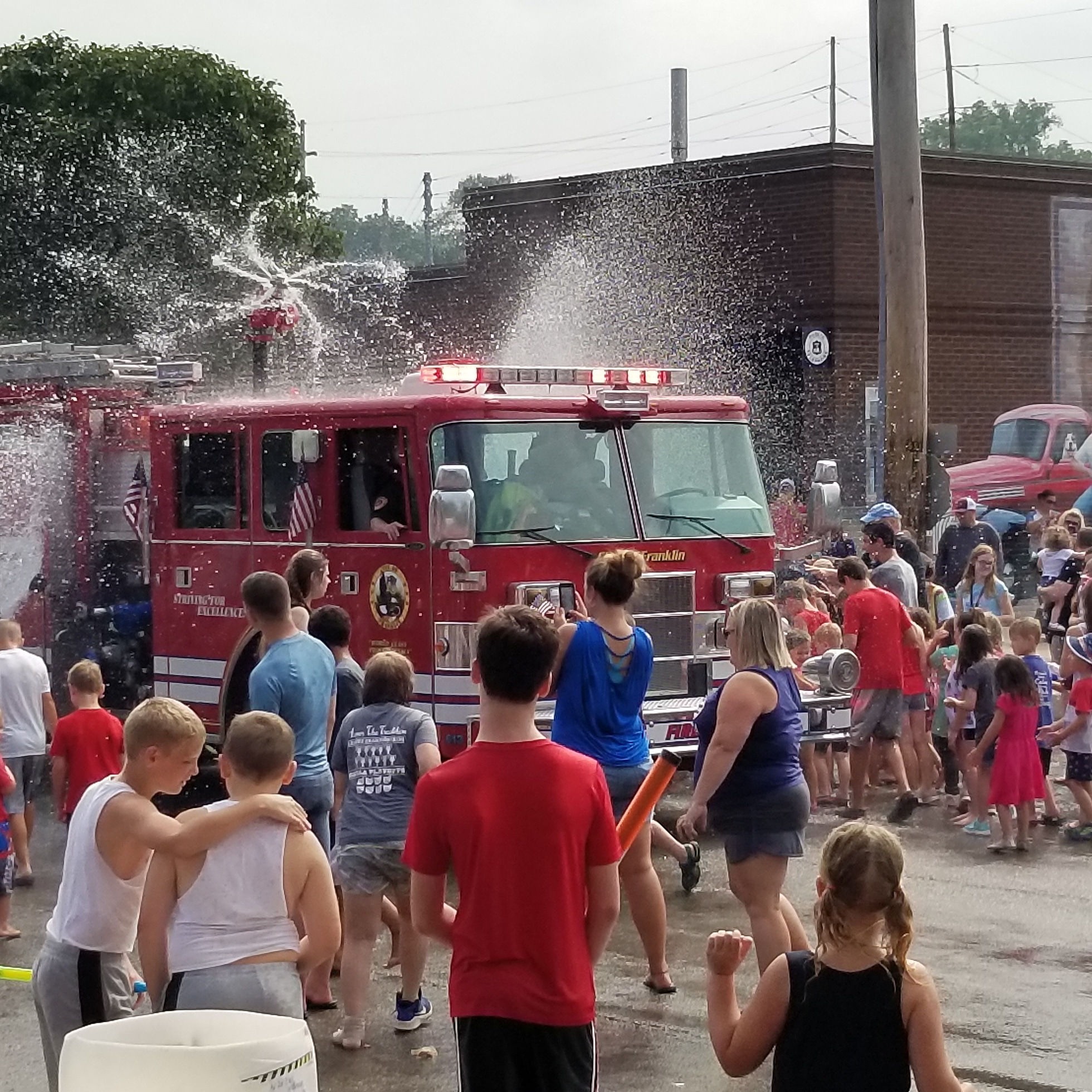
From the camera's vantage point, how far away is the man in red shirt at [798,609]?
1170cm

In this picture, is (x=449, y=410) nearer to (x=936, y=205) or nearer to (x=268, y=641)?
(x=268, y=641)

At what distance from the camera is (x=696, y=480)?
10.9 meters

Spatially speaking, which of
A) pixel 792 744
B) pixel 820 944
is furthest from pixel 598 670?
pixel 820 944

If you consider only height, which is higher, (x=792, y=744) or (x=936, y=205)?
(x=936, y=205)

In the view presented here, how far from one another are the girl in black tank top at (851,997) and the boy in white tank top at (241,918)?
1.21 meters

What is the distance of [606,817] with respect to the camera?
4.25m

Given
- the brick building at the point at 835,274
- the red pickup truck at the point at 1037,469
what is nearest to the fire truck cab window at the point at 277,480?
the red pickup truck at the point at 1037,469

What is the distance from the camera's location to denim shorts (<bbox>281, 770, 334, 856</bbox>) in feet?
23.7

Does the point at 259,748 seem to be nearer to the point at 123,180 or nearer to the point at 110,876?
the point at 110,876

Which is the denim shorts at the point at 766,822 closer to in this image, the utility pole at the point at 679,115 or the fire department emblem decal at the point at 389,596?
the fire department emblem decal at the point at 389,596

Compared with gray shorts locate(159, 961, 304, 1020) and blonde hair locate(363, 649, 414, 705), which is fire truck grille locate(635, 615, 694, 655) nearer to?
blonde hair locate(363, 649, 414, 705)

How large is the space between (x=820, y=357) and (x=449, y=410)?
1625 cm

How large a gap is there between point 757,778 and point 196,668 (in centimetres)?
558

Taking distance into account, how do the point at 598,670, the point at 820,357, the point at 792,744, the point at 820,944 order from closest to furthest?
the point at 820,944 < the point at 792,744 < the point at 598,670 < the point at 820,357
